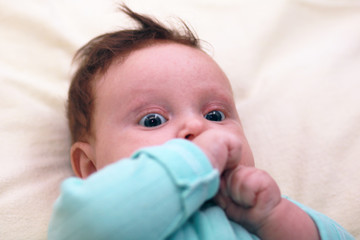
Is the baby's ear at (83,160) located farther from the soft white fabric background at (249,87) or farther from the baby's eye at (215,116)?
the baby's eye at (215,116)

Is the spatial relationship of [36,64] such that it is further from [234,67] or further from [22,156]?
[234,67]

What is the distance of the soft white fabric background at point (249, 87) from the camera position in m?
1.15

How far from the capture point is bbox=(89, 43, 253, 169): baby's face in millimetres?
919

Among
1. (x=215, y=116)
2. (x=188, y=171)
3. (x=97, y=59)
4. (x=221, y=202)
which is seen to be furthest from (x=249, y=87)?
(x=188, y=171)

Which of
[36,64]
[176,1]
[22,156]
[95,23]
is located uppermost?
[176,1]

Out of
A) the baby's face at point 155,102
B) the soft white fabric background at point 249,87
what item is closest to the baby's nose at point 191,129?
the baby's face at point 155,102

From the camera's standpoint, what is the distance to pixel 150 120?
947 millimetres

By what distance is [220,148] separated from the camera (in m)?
0.75

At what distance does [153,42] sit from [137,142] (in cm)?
38

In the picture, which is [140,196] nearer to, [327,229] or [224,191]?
[224,191]

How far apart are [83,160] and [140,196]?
1.66 ft

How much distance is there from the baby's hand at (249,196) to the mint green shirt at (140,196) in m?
0.09

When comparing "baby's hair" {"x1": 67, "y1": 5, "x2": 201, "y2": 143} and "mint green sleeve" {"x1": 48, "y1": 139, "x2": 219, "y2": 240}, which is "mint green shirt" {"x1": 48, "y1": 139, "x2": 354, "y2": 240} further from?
"baby's hair" {"x1": 67, "y1": 5, "x2": 201, "y2": 143}

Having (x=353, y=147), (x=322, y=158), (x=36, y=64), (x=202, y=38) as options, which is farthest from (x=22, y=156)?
(x=353, y=147)
